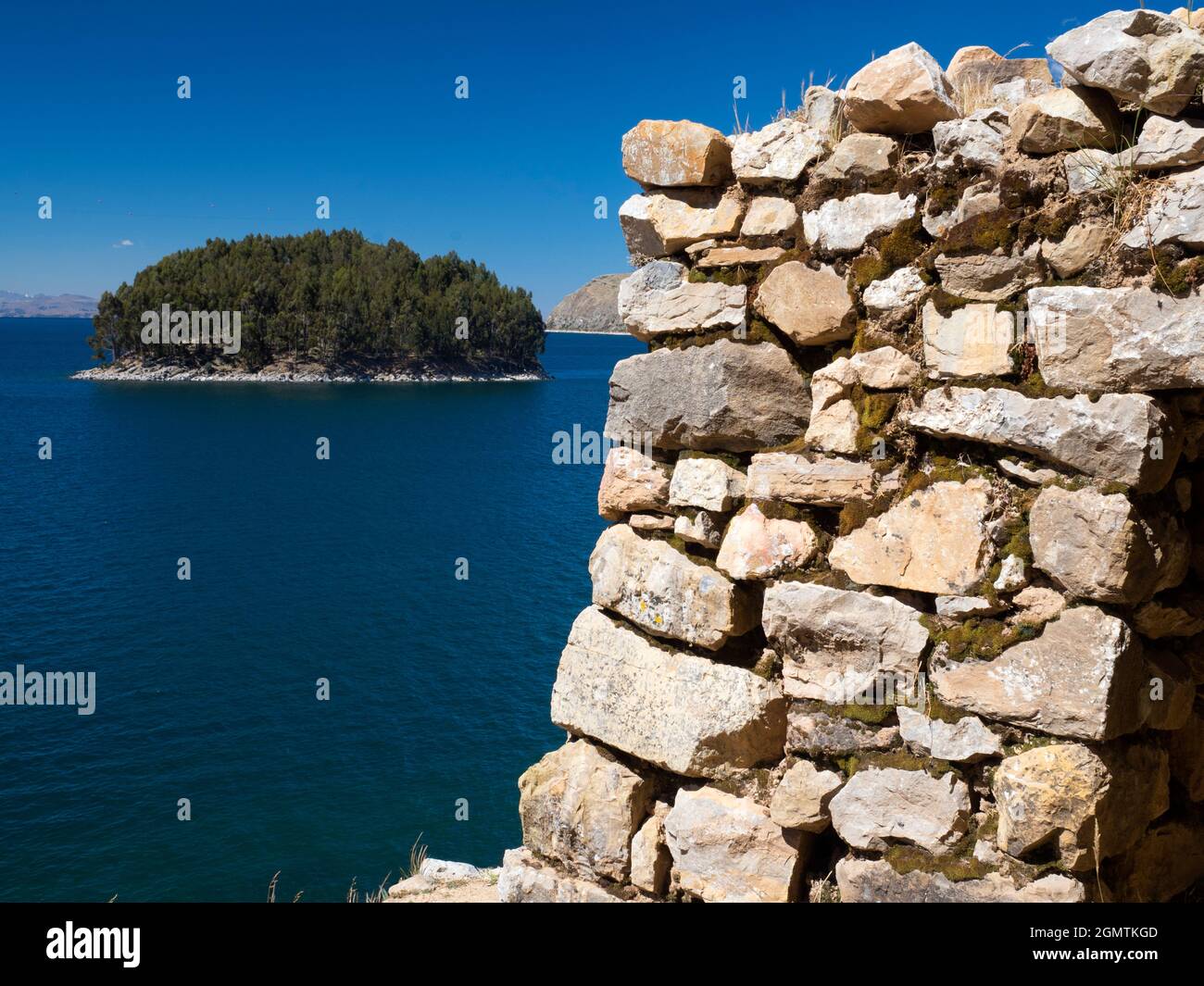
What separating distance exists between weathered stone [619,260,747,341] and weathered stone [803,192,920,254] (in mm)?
478

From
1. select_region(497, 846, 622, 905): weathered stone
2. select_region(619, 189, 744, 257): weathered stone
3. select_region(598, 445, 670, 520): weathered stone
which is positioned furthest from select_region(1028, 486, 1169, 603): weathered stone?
select_region(497, 846, 622, 905): weathered stone

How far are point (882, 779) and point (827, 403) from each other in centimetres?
171

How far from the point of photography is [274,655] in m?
30.0

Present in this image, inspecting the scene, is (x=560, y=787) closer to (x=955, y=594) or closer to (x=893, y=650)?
(x=893, y=650)

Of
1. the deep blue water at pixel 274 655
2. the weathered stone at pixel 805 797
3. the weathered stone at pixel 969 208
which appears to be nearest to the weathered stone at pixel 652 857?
the weathered stone at pixel 805 797

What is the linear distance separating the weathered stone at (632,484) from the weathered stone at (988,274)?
5.53 feet

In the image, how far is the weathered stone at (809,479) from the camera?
4512 mm

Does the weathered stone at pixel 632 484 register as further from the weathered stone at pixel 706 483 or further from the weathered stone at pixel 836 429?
the weathered stone at pixel 836 429

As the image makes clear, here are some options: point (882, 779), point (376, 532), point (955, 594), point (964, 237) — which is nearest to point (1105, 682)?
point (955, 594)

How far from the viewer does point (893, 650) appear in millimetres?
4250

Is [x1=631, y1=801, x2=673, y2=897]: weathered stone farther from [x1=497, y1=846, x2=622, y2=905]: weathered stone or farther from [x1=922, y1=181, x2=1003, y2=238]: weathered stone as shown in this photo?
[x1=922, y1=181, x2=1003, y2=238]: weathered stone

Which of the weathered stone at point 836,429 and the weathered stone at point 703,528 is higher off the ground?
the weathered stone at point 836,429

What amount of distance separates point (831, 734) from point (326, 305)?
116162 mm

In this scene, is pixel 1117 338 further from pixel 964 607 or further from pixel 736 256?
pixel 736 256
